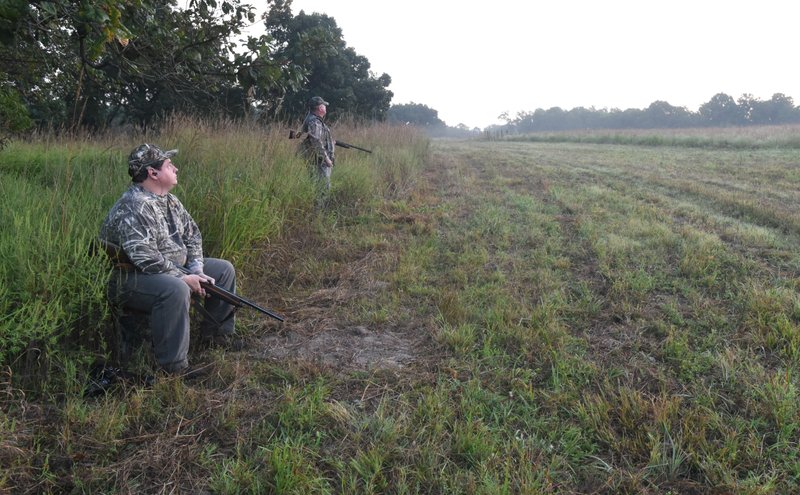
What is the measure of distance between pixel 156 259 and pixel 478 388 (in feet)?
6.31

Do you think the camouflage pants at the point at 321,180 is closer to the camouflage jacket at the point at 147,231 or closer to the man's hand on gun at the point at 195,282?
the camouflage jacket at the point at 147,231

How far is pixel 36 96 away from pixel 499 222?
5998 mm

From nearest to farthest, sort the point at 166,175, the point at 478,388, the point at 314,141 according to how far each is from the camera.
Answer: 1. the point at 478,388
2. the point at 166,175
3. the point at 314,141

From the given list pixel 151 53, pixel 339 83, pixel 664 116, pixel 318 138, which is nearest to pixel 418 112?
pixel 664 116

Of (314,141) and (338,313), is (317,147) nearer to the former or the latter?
(314,141)

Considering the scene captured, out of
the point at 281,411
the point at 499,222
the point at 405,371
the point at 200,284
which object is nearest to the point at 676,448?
the point at 405,371

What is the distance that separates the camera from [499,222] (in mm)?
6125

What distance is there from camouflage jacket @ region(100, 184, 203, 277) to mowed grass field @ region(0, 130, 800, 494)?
2.23 ft

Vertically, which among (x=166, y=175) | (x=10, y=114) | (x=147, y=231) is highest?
(x=10, y=114)

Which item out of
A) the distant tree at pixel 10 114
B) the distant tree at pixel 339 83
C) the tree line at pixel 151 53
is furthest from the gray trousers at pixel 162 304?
the distant tree at pixel 339 83

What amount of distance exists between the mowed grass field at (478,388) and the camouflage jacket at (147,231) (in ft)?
2.23

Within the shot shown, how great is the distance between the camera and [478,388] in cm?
251

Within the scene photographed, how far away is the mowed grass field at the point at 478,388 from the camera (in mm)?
1929

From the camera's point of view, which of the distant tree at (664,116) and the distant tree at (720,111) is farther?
the distant tree at (664,116)
